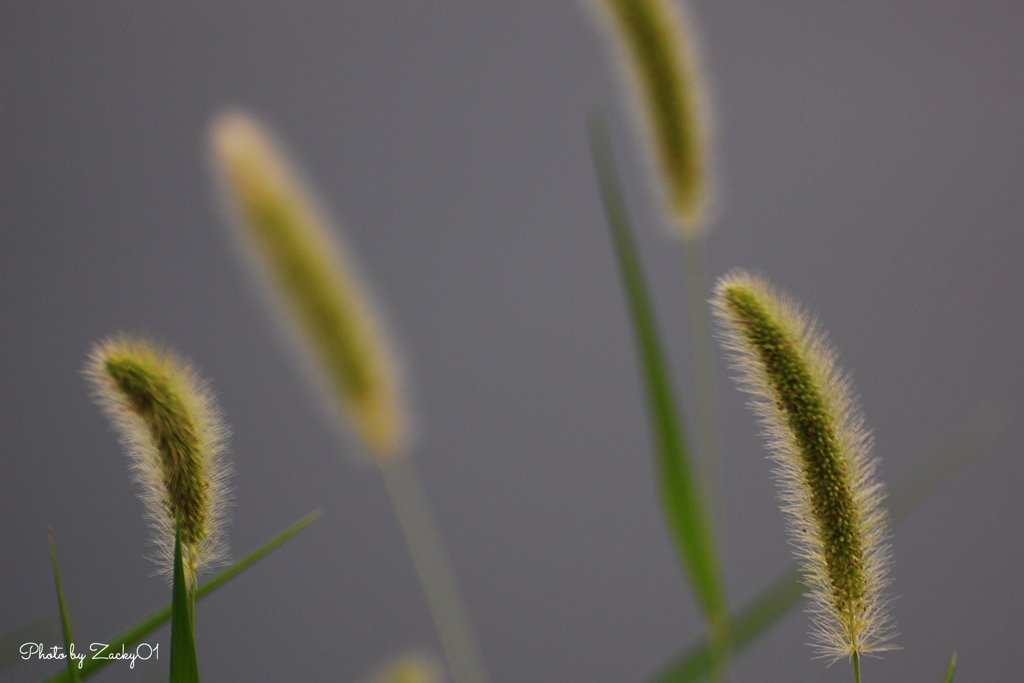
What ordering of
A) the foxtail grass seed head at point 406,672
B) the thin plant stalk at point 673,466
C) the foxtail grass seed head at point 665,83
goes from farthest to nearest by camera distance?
the foxtail grass seed head at point 665,83 → the foxtail grass seed head at point 406,672 → the thin plant stalk at point 673,466

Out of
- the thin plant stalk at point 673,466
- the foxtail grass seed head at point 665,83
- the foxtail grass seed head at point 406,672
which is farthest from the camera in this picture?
the foxtail grass seed head at point 665,83

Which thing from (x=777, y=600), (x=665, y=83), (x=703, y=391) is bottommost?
(x=777, y=600)

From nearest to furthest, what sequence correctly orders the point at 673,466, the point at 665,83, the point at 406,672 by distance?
the point at 673,466 < the point at 406,672 < the point at 665,83

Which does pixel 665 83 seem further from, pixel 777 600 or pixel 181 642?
pixel 181 642

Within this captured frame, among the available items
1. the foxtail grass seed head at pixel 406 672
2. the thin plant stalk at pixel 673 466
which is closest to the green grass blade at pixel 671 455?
the thin plant stalk at pixel 673 466

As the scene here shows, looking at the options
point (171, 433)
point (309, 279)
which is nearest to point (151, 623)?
point (171, 433)

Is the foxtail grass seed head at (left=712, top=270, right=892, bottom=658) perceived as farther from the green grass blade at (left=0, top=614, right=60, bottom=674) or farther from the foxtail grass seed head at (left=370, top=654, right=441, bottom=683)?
the green grass blade at (left=0, top=614, right=60, bottom=674)

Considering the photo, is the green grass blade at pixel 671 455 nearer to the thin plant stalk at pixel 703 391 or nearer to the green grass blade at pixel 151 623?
the thin plant stalk at pixel 703 391
